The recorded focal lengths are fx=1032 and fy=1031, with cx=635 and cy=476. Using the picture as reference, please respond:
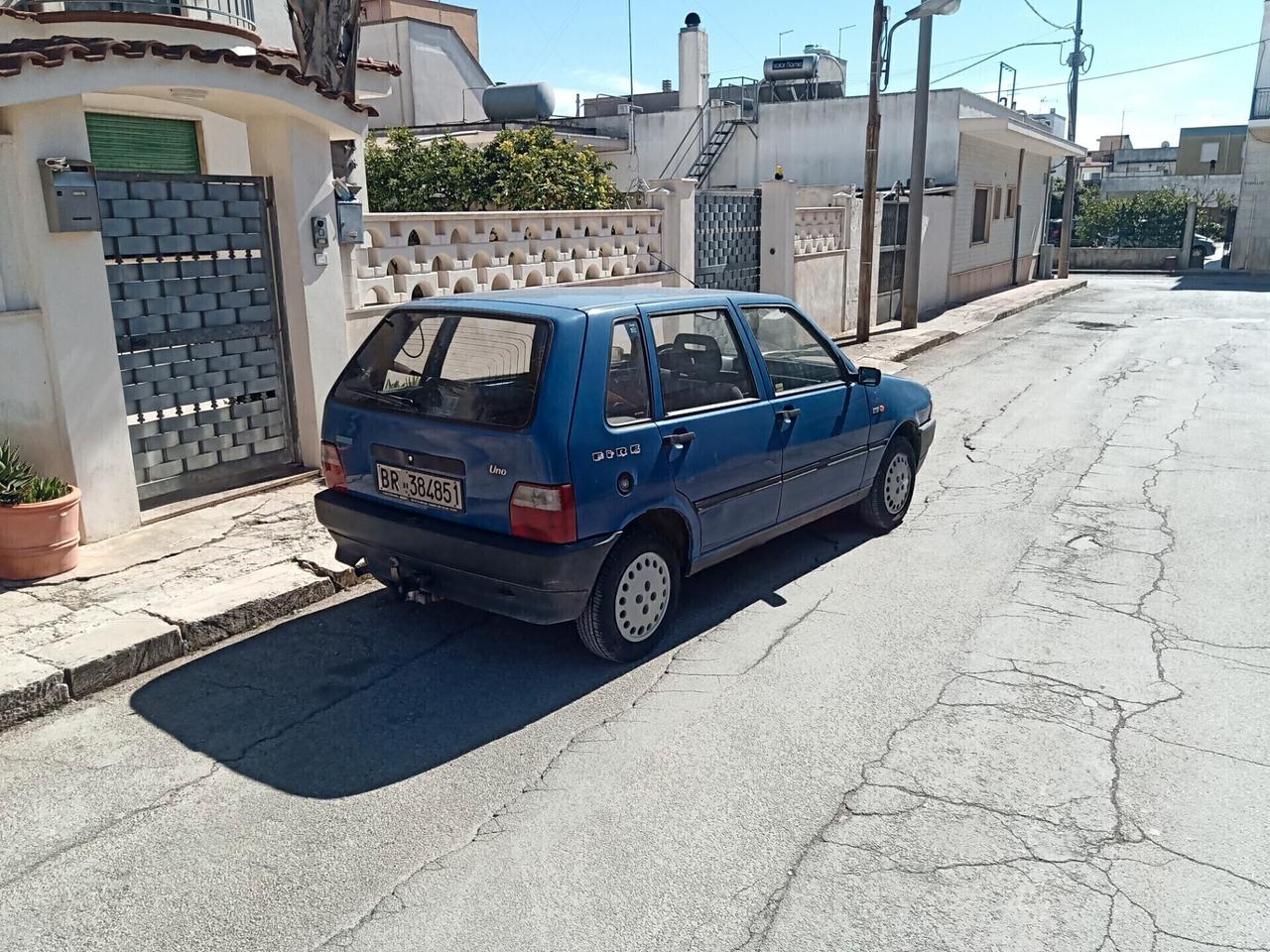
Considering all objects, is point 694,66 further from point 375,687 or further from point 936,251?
point 375,687

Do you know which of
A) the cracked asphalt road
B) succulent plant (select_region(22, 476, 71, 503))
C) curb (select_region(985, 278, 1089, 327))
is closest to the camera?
the cracked asphalt road

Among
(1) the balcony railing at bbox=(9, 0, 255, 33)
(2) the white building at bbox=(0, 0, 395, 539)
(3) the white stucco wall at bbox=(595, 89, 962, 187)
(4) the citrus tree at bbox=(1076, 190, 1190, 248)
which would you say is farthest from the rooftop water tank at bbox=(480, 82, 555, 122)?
(4) the citrus tree at bbox=(1076, 190, 1190, 248)

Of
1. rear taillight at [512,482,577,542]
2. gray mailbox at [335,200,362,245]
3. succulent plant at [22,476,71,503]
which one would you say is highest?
gray mailbox at [335,200,362,245]

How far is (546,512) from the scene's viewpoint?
4.43 metres

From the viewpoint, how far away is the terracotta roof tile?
18.1 feet

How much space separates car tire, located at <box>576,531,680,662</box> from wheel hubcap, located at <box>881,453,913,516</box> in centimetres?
235

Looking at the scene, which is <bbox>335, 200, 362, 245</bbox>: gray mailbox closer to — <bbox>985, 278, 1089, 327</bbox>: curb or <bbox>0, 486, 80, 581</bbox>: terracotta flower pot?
<bbox>0, 486, 80, 581</bbox>: terracotta flower pot

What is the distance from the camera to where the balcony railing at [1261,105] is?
107 feet

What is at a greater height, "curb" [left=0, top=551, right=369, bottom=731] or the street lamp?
the street lamp

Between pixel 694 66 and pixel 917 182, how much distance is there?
1181 cm

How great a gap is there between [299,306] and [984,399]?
26.8ft

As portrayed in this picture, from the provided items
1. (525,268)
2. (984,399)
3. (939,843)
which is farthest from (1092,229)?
(939,843)

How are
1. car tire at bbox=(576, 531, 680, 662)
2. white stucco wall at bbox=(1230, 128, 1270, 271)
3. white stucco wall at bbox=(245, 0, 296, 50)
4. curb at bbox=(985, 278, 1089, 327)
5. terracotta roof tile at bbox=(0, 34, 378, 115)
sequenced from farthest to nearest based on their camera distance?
white stucco wall at bbox=(1230, 128, 1270, 271) < curb at bbox=(985, 278, 1089, 327) < white stucco wall at bbox=(245, 0, 296, 50) < terracotta roof tile at bbox=(0, 34, 378, 115) < car tire at bbox=(576, 531, 680, 662)

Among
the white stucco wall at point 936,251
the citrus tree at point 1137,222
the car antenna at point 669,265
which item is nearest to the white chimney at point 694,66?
the white stucco wall at point 936,251
